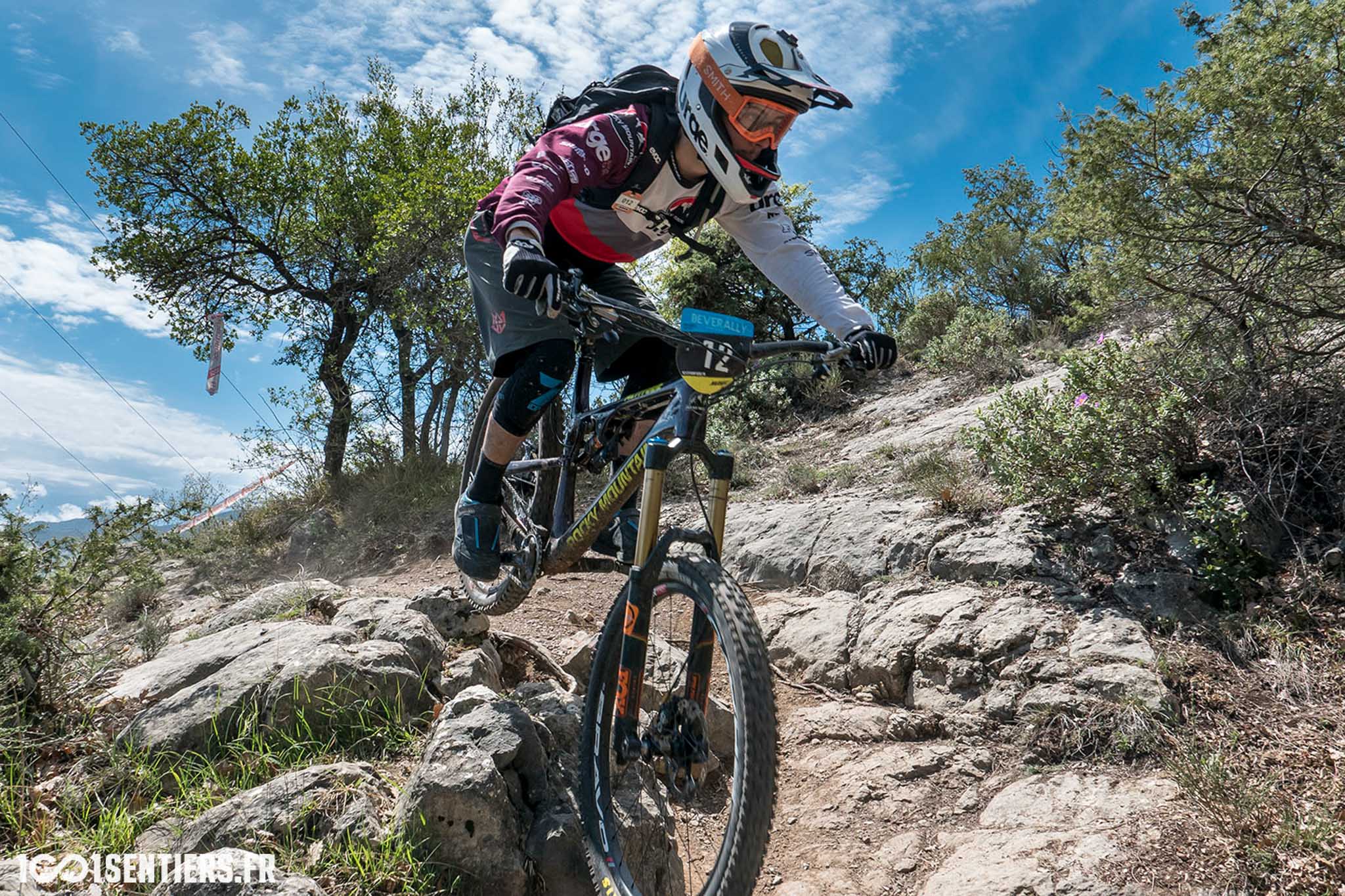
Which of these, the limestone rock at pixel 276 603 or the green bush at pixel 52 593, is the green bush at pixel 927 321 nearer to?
the limestone rock at pixel 276 603

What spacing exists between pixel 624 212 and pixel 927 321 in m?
9.53

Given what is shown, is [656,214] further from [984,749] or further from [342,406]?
[342,406]

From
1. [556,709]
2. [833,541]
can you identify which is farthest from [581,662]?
[833,541]

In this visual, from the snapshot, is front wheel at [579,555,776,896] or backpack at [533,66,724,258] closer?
front wheel at [579,555,776,896]

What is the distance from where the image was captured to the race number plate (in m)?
2.13

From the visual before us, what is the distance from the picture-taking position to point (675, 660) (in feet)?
7.67

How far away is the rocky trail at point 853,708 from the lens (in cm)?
219

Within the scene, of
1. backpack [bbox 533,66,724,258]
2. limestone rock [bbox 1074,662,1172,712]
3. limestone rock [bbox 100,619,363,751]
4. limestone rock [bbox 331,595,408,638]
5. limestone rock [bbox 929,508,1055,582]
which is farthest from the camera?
limestone rock [bbox 929,508,1055,582]

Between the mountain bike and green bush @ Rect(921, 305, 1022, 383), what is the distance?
6497mm

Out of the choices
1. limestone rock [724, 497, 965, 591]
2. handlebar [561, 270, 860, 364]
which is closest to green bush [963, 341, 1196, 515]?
limestone rock [724, 497, 965, 591]

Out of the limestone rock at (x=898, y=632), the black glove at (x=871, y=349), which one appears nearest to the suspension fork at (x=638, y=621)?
the black glove at (x=871, y=349)

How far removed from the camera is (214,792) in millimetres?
2342

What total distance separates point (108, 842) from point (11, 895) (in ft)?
1.14

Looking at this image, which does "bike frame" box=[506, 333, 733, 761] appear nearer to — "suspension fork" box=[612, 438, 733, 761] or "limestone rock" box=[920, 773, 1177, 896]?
"suspension fork" box=[612, 438, 733, 761]
